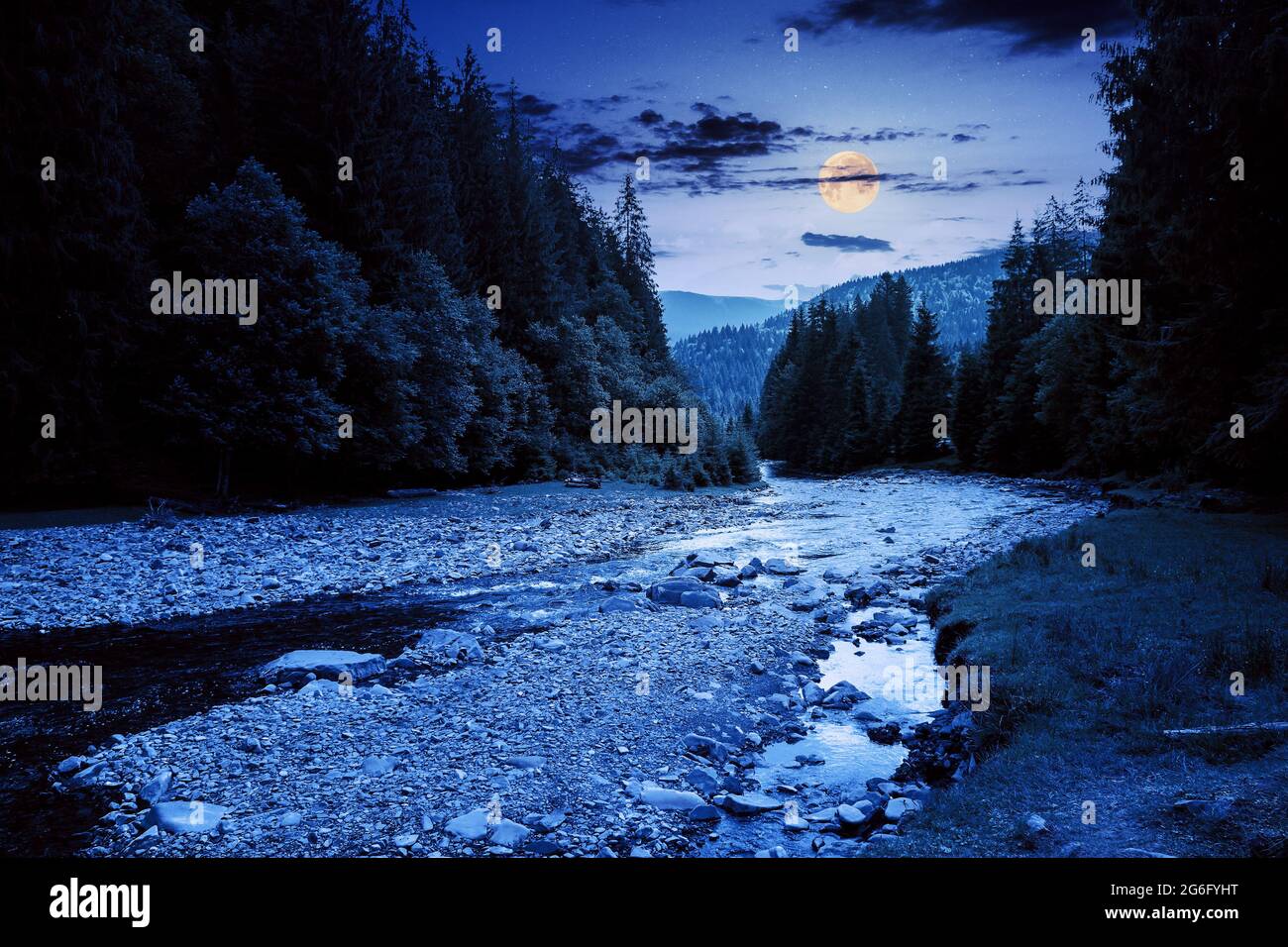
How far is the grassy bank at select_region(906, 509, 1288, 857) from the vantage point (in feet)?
16.2

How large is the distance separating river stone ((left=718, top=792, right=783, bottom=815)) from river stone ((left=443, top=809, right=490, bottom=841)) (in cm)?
214

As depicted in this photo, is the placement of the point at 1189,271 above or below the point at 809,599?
above

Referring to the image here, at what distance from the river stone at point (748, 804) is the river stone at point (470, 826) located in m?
2.14

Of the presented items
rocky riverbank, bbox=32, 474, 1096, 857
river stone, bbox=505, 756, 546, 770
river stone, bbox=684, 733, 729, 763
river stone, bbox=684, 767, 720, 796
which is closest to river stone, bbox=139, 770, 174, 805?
rocky riverbank, bbox=32, 474, 1096, 857

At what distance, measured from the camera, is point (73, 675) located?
390 inches

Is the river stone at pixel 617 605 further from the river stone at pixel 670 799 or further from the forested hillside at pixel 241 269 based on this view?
the forested hillside at pixel 241 269

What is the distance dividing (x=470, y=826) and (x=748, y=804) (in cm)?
243

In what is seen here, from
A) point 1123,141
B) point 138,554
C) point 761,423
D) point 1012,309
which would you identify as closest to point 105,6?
point 138,554

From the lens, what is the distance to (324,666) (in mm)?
10078

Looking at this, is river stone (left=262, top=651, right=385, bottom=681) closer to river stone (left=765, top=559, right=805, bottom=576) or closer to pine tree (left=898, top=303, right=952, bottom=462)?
river stone (left=765, top=559, right=805, bottom=576)

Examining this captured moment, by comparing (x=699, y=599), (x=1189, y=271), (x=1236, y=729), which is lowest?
(x=699, y=599)

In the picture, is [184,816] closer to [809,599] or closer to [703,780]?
[703,780]

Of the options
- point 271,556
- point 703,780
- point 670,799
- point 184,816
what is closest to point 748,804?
point 703,780

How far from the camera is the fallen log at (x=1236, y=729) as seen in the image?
20.1 feet
